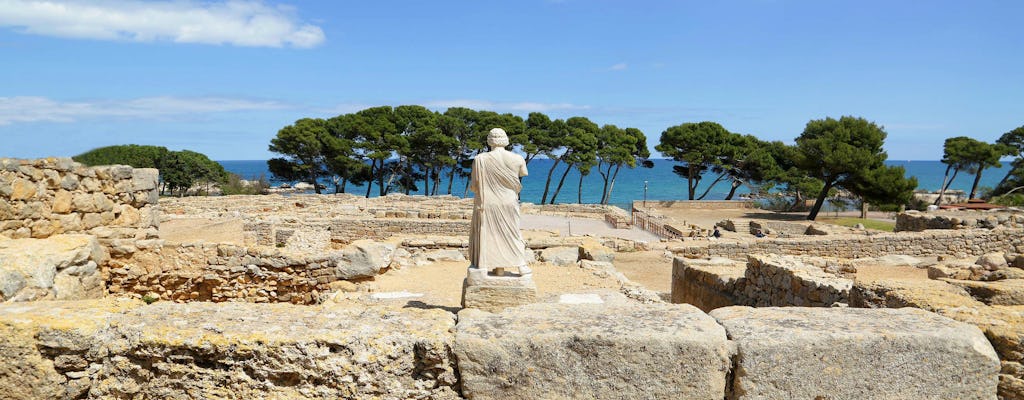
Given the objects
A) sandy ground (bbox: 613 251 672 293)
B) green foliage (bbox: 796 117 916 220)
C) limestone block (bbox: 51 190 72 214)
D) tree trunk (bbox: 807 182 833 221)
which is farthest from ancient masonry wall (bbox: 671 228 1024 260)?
tree trunk (bbox: 807 182 833 221)

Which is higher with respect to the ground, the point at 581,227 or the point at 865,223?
the point at 865,223

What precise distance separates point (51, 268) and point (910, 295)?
25.2ft

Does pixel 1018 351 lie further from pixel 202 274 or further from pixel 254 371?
pixel 202 274

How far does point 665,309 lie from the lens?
3.41 m

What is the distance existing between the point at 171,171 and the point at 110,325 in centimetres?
4957

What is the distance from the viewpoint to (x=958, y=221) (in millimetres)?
20578

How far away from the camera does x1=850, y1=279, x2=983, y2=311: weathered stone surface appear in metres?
3.97

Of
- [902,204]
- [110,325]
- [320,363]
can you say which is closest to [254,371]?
[320,363]

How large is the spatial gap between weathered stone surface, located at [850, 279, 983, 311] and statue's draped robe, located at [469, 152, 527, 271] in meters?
3.03

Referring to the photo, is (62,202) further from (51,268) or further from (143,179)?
(51,268)

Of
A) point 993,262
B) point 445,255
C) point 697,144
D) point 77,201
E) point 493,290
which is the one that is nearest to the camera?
point 493,290

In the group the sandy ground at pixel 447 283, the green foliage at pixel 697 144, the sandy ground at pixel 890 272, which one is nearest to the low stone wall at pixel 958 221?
the sandy ground at pixel 890 272

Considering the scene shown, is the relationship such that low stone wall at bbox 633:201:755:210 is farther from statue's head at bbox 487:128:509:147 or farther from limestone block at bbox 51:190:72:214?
limestone block at bbox 51:190:72:214

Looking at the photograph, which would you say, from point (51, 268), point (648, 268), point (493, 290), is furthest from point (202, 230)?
point (493, 290)
